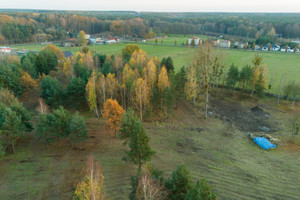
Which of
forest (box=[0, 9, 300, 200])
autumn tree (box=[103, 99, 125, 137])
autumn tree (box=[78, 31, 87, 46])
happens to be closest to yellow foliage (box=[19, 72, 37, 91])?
forest (box=[0, 9, 300, 200])

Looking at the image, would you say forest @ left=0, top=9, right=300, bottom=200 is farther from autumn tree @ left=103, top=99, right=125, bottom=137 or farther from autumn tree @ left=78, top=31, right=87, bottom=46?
autumn tree @ left=78, top=31, right=87, bottom=46

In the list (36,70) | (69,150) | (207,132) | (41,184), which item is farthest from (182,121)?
(36,70)

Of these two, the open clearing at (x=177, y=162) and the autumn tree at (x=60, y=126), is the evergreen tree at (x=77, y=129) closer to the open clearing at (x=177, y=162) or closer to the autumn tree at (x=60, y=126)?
the autumn tree at (x=60, y=126)

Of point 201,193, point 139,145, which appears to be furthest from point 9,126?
point 201,193

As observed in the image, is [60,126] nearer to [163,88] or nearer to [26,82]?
[163,88]

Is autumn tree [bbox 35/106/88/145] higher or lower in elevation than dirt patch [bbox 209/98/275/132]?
higher
